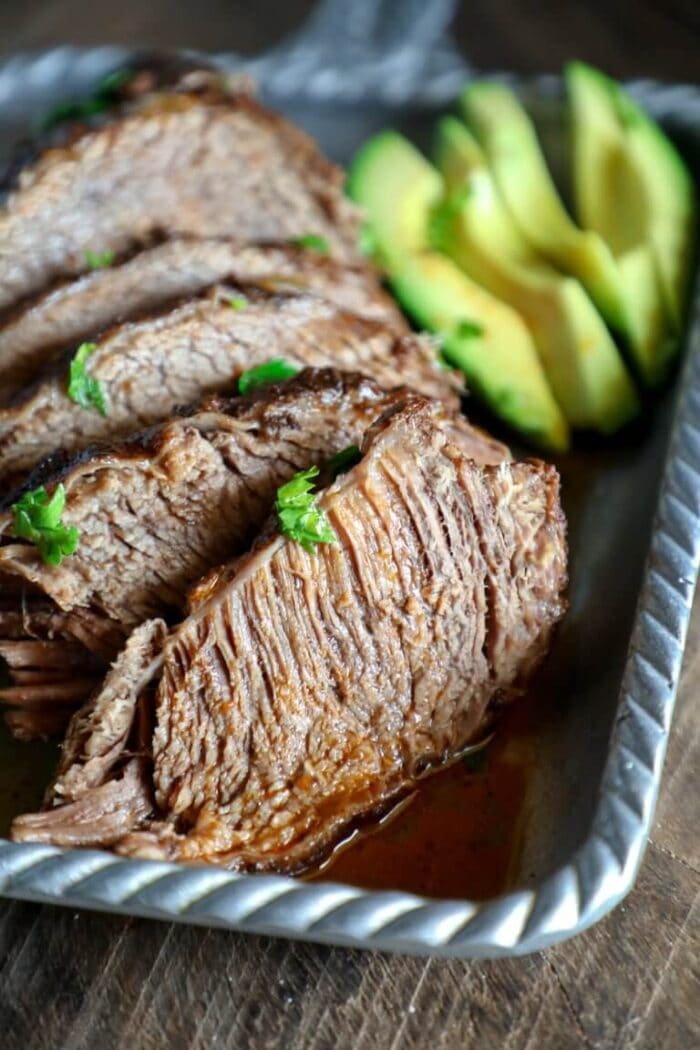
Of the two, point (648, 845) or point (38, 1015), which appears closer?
point (38, 1015)

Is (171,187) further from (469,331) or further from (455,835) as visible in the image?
(455,835)

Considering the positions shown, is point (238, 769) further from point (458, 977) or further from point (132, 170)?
point (132, 170)

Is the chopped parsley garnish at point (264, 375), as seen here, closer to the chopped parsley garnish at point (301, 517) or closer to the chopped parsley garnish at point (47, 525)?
the chopped parsley garnish at point (301, 517)

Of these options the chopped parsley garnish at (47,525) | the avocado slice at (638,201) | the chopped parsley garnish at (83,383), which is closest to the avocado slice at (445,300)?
the avocado slice at (638,201)

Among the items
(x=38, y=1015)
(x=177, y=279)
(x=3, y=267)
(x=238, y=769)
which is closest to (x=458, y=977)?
(x=238, y=769)

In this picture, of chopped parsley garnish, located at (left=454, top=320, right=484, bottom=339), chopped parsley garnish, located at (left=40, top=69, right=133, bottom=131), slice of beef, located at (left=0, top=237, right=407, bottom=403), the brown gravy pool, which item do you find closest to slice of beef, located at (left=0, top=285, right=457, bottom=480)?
slice of beef, located at (left=0, top=237, right=407, bottom=403)

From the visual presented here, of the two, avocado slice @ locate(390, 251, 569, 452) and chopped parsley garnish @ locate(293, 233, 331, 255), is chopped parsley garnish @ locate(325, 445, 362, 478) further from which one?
chopped parsley garnish @ locate(293, 233, 331, 255)
